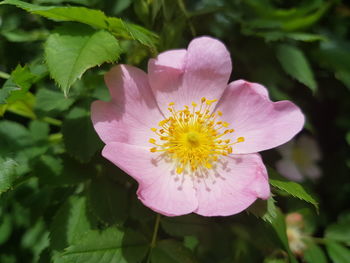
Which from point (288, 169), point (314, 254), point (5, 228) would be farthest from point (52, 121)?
point (288, 169)

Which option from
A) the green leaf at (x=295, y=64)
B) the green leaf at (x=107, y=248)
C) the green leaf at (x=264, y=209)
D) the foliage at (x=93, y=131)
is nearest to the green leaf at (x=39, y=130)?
the foliage at (x=93, y=131)

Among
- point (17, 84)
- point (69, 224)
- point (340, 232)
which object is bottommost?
point (340, 232)

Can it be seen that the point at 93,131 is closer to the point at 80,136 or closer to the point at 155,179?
the point at 80,136

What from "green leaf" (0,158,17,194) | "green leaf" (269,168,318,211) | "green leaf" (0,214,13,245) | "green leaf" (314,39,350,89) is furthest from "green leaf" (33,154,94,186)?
"green leaf" (314,39,350,89)

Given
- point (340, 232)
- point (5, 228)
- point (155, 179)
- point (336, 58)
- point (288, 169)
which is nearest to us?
point (155, 179)

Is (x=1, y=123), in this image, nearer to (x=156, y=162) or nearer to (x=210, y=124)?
(x=156, y=162)

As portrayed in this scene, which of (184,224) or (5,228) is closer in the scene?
(184,224)

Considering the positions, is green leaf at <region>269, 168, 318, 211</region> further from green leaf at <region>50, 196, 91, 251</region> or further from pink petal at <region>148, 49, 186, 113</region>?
green leaf at <region>50, 196, 91, 251</region>

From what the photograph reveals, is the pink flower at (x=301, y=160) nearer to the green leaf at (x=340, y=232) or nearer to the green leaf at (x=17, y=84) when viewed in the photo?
Answer: the green leaf at (x=340, y=232)
